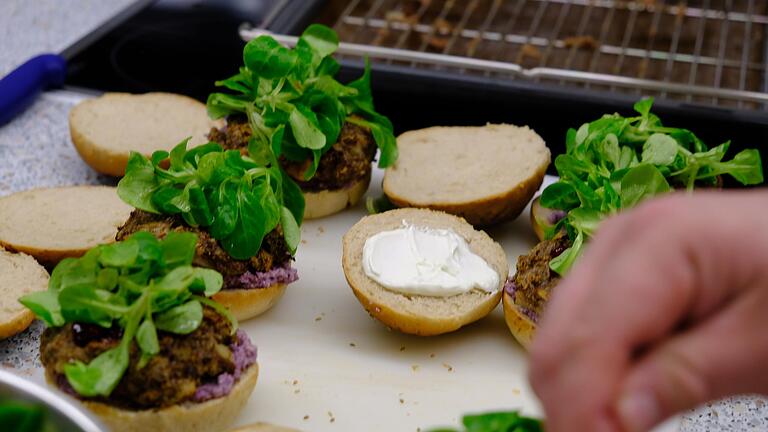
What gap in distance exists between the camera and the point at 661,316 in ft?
3.46

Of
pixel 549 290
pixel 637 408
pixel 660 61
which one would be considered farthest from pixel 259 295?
pixel 660 61

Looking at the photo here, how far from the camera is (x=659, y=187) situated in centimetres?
228

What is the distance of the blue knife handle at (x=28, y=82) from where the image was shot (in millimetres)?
3146

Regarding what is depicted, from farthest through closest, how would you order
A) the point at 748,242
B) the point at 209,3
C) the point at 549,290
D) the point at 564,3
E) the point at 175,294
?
the point at 564,3 < the point at 209,3 < the point at 549,290 < the point at 175,294 < the point at 748,242

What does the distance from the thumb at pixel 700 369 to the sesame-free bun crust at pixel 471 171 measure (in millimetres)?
1612

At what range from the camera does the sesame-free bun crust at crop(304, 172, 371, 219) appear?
108 inches

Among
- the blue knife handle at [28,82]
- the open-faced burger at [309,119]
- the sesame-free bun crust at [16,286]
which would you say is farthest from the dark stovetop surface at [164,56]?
the sesame-free bun crust at [16,286]

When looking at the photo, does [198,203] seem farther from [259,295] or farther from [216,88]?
[216,88]

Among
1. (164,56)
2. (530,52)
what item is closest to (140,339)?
(164,56)

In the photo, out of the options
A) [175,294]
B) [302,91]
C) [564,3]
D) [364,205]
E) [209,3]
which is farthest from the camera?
[564,3]

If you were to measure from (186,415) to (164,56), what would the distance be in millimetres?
1967

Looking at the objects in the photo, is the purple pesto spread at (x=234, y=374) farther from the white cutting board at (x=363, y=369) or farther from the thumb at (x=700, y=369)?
the thumb at (x=700, y=369)

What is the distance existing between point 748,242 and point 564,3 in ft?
10.6

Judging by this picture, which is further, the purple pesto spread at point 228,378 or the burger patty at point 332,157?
the burger patty at point 332,157
